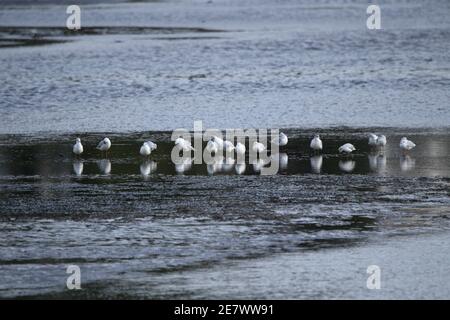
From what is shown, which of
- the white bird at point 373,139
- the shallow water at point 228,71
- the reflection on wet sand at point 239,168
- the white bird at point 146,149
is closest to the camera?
the reflection on wet sand at point 239,168

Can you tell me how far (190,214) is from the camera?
11891mm

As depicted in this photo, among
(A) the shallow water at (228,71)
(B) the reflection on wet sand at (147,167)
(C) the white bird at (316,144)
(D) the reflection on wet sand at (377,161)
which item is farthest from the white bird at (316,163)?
(A) the shallow water at (228,71)

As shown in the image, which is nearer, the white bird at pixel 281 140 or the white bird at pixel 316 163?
the white bird at pixel 316 163

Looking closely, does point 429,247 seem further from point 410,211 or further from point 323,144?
point 323,144

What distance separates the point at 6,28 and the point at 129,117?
18.0m

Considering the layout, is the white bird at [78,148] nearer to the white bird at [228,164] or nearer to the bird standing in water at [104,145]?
the bird standing in water at [104,145]

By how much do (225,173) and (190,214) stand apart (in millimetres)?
2435

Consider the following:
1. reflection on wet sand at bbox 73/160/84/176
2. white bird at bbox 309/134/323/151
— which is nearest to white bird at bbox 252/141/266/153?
white bird at bbox 309/134/323/151

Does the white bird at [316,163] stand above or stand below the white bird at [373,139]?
below

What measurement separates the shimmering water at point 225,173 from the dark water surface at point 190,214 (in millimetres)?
32

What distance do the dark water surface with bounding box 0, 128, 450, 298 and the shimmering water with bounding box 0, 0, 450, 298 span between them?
3cm

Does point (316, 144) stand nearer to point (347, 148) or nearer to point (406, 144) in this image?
point (347, 148)

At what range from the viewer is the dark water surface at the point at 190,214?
32.0 ft
